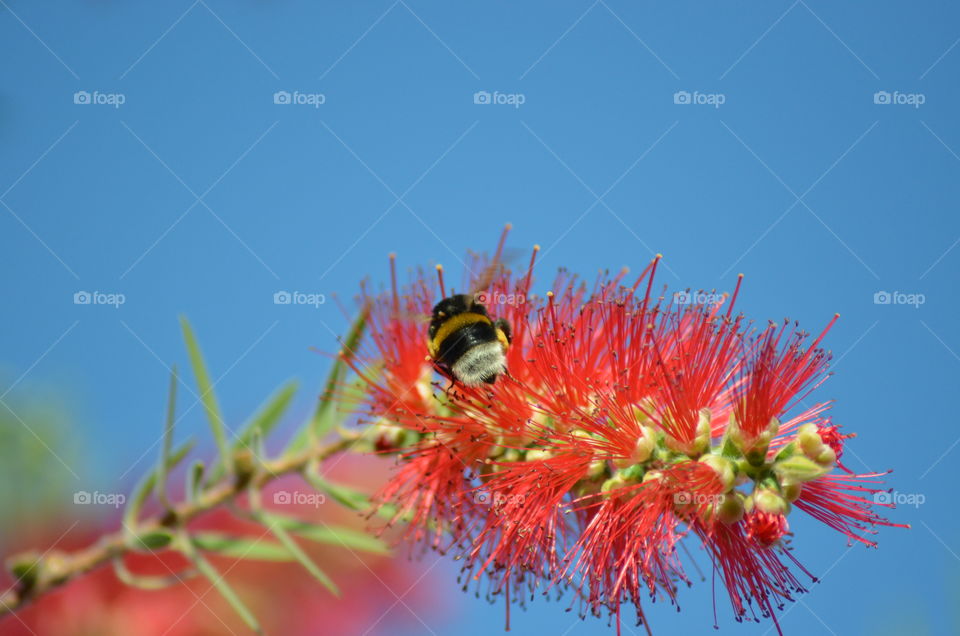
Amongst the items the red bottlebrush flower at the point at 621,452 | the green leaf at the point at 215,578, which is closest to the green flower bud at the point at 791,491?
the red bottlebrush flower at the point at 621,452

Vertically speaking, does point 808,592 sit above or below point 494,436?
below

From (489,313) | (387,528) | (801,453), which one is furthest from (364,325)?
(801,453)

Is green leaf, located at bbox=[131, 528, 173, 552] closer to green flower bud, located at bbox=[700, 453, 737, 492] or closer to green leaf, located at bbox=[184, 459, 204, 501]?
green leaf, located at bbox=[184, 459, 204, 501]

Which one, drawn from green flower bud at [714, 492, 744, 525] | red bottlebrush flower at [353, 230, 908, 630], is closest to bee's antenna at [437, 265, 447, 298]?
red bottlebrush flower at [353, 230, 908, 630]

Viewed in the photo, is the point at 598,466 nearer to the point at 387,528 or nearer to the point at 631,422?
the point at 631,422

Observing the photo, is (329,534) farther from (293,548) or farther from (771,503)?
(771,503)
